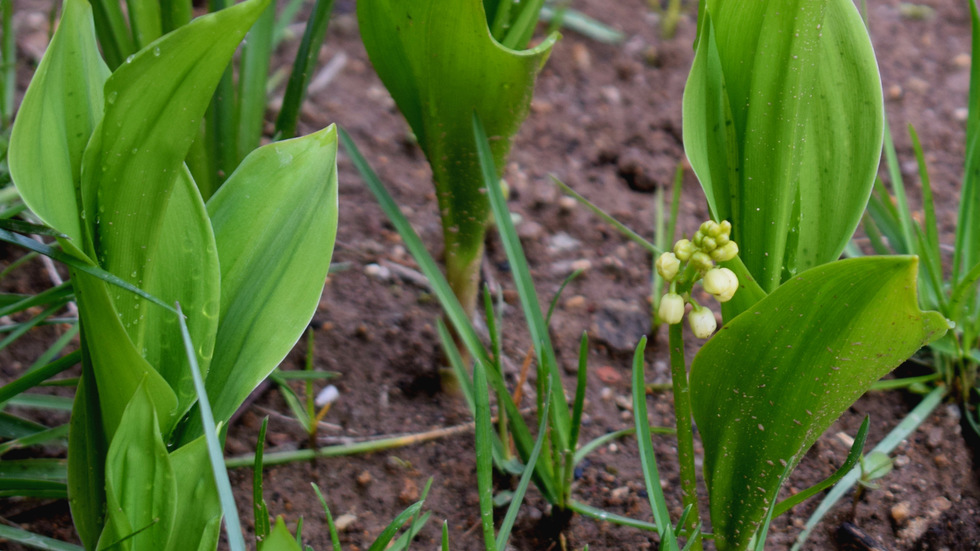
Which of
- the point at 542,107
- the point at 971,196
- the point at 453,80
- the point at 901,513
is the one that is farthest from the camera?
the point at 542,107

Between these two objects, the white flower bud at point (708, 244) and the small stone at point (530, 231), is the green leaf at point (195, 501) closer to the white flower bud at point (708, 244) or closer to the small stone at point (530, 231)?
the white flower bud at point (708, 244)

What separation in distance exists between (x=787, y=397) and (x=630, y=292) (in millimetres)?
697

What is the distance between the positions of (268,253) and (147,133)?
0.62ft

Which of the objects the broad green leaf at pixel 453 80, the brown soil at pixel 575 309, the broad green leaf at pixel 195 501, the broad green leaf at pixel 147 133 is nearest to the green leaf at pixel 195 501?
the broad green leaf at pixel 195 501

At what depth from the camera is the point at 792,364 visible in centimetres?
67

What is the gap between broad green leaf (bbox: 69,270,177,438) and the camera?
1.97 ft

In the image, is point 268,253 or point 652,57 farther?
point 652,57

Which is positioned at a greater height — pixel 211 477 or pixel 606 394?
pixel 211 477

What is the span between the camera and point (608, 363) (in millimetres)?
1267

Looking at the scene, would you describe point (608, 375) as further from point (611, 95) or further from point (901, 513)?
point (611, 95)

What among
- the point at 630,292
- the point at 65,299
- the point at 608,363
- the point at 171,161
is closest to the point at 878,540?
the point at 608,363

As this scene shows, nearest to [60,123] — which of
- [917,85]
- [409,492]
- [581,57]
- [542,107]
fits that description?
[409,492]

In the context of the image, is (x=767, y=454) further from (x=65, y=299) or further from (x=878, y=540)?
(x=65, y=299)

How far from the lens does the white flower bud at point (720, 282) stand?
0.61 metres
